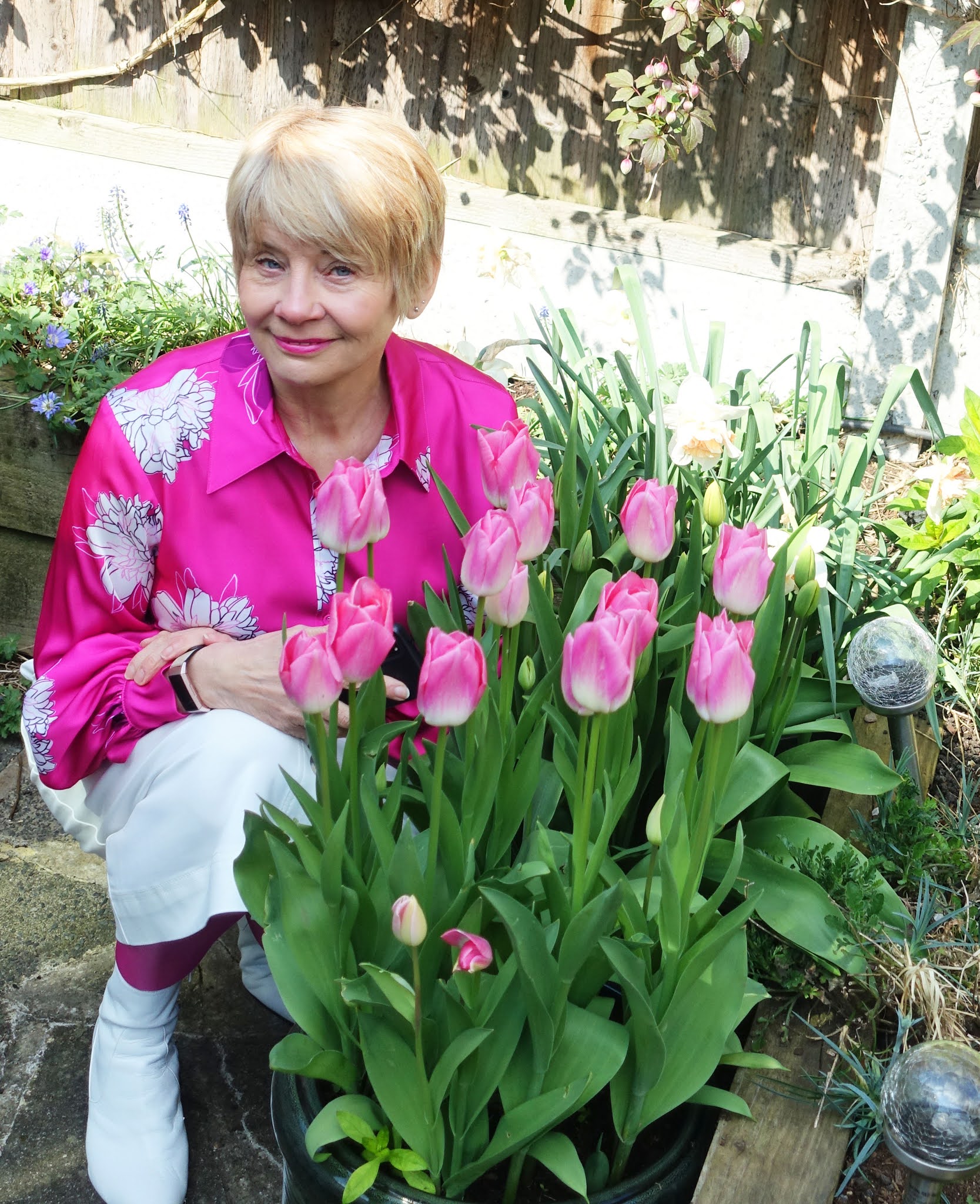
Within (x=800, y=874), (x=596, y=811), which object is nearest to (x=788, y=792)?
(x=800, y=874)

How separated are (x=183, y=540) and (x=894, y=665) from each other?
95 cm

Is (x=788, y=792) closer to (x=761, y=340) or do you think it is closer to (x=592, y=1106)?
(x=592, y=1106)

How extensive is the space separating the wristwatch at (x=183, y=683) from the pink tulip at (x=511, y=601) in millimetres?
582

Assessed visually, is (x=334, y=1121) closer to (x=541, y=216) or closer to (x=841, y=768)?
(x=841, y=768)

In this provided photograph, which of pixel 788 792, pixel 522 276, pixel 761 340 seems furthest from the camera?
pixel 522 276

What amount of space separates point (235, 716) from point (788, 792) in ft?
2.50

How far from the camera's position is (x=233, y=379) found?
1.71 meters

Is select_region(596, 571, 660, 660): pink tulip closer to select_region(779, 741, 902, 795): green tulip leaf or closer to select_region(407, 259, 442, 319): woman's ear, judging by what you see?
select_region(779, 741, 902, 795): green tulip leaf

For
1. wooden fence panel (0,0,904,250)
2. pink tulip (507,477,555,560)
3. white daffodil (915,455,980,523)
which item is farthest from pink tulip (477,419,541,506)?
wooden fence panel (0,0,904,250)

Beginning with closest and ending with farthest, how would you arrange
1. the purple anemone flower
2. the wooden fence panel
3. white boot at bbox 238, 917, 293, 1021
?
white boot at bbox 238, 917, 293, 1021
the purple anemone flower
the wooden fence panel

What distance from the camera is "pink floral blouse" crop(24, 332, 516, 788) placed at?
1.60 metres

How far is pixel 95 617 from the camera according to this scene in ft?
5.31

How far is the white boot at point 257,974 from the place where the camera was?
1.91 m

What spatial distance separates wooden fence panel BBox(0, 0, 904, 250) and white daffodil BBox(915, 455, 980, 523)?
1.17 metres
